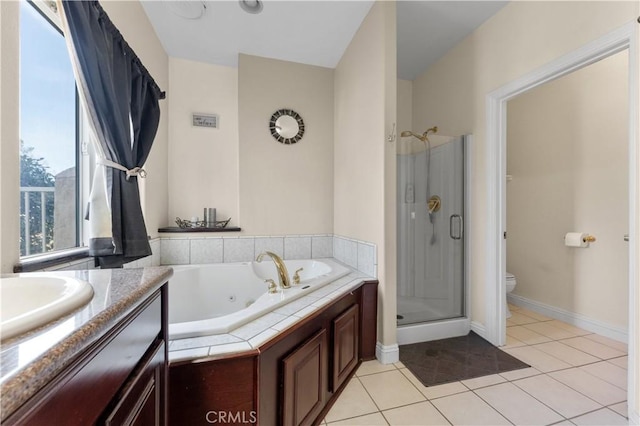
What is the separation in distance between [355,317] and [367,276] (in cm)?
35

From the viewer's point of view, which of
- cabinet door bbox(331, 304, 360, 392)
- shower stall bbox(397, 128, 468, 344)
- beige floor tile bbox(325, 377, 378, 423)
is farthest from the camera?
shower stall bbox(397, 128, 468, 344)

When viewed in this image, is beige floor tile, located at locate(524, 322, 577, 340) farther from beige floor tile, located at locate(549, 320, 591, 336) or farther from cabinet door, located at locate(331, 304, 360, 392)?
cabinet door, located at locate(331, 304, 360, 392)

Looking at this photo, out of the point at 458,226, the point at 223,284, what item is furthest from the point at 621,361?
the point at 223,284

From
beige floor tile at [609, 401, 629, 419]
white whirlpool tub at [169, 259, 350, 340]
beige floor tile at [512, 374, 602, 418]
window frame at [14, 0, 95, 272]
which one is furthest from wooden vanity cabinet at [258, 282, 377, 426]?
beige floor tile at [609, 401, 629, 419]

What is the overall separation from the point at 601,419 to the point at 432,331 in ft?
3.28

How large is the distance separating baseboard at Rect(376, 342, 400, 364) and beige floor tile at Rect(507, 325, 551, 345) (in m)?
1.12

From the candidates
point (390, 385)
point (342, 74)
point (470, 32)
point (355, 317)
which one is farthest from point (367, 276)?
point (470, 32)

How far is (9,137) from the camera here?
34.9 inches

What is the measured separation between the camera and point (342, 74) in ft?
8.74

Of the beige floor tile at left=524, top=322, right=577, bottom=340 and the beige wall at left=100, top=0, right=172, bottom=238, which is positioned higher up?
the beige wall at left=100, top=0, right=172, bottom=238

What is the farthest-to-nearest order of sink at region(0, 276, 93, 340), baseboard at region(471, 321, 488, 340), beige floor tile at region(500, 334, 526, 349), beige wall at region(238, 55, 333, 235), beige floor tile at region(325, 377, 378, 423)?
beige wall at region(238, 55, 333, 235) < baseboard at region(471, 321, 488, 340) < beige floor tile at region(500, 334, 526, 349) < beige floor tile at region(325, 377, 378, 423) < sink at region(0, 276, 93, 340)

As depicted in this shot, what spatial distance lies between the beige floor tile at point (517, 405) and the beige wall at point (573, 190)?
4.43ft

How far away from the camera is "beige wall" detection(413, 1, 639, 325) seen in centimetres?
156

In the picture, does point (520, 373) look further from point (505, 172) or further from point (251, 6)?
point (251, 6)
